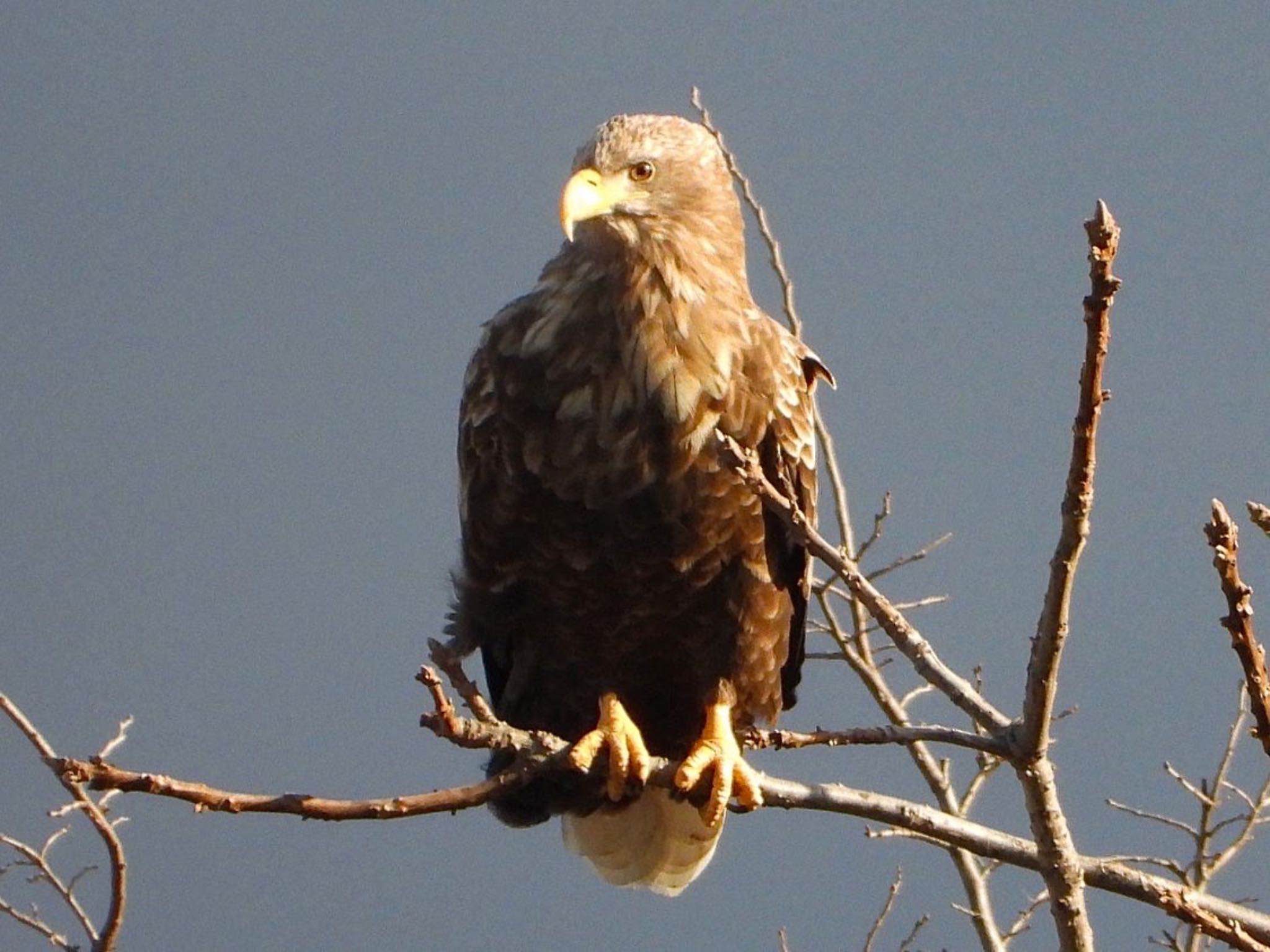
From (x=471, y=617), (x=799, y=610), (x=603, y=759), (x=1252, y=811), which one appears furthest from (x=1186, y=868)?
(x=471, y=617)

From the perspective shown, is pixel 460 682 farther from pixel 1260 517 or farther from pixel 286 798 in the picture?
pixel 1260 517

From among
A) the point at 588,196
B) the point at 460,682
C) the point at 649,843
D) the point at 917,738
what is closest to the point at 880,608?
the point at 917,738

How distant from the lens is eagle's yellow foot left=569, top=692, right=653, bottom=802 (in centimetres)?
373

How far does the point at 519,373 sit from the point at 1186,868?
2.01 meters

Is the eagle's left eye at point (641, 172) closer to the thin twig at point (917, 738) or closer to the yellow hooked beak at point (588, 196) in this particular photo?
the yellow hooked beak at point (588, 196)

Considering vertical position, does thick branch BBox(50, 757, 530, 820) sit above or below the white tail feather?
below

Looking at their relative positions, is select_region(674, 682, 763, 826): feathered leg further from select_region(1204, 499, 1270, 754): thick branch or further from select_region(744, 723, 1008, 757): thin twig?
select_region(1204, 499, 1270, 754): thick branch

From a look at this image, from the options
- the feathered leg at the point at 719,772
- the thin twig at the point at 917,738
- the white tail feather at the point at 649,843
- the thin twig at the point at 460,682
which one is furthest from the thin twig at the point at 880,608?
the white tail feather at the point at 649,843

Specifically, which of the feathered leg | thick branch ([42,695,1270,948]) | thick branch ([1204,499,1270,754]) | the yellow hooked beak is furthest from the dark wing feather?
thick branch ([1204,499,1270,754])

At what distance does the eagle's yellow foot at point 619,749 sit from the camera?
3734 mm

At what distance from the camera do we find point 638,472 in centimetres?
363

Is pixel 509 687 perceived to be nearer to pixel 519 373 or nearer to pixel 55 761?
pixel 519 373

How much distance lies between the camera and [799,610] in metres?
4.11

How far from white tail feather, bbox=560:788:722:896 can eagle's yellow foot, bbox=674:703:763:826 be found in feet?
3.34
